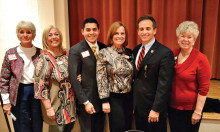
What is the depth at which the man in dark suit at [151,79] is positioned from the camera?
1346 millimetres

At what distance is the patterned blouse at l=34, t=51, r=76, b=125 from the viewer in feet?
4.78

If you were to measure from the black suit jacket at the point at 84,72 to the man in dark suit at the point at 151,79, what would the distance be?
1.37 ft

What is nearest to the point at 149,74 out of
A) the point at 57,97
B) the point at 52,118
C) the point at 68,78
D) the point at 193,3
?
the point at 68,78

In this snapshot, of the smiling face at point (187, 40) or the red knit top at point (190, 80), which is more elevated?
the smiling face at point (187, 40)

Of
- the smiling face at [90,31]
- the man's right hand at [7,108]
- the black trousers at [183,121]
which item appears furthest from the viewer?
the man's right hand at [7,108]

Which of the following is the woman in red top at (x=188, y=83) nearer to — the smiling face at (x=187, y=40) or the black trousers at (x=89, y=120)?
the smiling face at (x=187, y=40)

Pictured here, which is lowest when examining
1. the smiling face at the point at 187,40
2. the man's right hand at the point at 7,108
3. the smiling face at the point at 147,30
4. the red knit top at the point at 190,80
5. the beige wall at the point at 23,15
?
the man's right hand at the point at 7,108

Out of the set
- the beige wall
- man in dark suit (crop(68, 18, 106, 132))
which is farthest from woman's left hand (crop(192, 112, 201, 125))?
the beige wall

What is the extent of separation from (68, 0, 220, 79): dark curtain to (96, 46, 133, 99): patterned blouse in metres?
1.94

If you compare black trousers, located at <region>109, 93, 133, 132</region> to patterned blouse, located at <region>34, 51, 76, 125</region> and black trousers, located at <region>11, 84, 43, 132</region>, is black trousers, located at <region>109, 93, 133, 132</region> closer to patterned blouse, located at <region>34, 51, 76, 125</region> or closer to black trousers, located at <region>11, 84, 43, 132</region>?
patterned blouse, located at <region>34, 51, 76, 125</region>

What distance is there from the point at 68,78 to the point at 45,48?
0.37 m

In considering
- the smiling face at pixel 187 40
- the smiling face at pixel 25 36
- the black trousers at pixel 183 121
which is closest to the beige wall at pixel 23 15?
the smiling face at pixel 25 36

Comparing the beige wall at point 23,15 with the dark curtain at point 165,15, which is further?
the dark curtain at point 165,15

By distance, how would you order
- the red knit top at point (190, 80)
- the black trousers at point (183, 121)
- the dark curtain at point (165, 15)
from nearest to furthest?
the red knit top at point (190, 80)
the black trousers at point (183, 121)
the dark curtain at point (165, 15)
